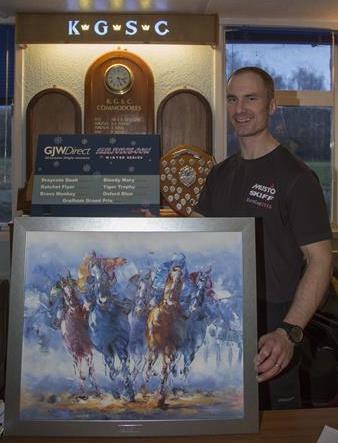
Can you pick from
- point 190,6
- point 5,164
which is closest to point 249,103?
point 190,6

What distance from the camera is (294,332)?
1.11 m

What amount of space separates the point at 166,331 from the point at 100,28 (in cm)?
328

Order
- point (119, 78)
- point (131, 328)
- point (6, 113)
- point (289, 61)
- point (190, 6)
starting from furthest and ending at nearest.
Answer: point (289, 61) < point (6, 113) < point (119, 78) < point (190, 6) < point (131, 328)

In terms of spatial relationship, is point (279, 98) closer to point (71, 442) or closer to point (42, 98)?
point (42, 98)

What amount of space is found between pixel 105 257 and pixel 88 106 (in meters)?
3.16

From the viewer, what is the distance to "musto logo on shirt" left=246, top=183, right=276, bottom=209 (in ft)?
4.85

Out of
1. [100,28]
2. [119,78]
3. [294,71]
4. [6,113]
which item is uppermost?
[100,28]

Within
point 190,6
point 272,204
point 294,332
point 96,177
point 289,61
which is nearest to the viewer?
point 294,332

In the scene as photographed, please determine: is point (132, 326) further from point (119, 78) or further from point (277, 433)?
point (119, 78)

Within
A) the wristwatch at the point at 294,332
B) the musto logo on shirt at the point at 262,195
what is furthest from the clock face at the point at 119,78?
the wristwatch at the point at 294,332

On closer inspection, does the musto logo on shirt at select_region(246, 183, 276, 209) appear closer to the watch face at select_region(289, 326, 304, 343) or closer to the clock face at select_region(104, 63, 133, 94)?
the watch face at select_region(289, 326, 304, 343)

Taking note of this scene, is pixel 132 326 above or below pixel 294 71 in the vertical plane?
below

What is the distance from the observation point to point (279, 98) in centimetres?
415

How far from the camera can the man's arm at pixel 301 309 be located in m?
1.00
